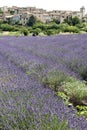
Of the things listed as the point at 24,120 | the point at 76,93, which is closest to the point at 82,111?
the point at 76,93

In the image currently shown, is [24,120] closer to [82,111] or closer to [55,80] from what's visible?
[82,111]

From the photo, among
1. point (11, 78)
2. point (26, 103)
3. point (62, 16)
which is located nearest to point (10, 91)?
point (26, 103)

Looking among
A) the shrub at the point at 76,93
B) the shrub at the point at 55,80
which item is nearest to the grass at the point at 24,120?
the shrub at the point at 76,93

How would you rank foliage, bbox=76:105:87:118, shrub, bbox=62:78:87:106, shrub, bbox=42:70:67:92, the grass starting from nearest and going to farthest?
the grass < foliage, bbox=76:105:87:118 < shrub, bbox=62:78:87:106 < shrub, bbox=42:70:67:92

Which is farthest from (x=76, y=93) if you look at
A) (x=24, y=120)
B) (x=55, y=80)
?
(x=24, y=120)

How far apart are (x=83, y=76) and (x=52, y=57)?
1557mm

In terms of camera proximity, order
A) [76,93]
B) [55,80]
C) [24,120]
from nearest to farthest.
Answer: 1. [24,120]
2. [76,93]
3. [55,80]

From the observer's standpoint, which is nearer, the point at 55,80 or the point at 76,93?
the point at 76,93

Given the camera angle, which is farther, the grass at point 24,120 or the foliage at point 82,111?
the foliage at point 82,111

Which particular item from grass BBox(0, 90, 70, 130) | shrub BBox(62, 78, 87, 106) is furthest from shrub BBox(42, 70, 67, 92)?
grass BBox(0, 90, 70, 130)

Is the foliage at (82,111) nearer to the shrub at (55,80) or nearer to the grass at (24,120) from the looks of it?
the grass at (24,120)

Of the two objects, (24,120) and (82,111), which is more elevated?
(24,120)

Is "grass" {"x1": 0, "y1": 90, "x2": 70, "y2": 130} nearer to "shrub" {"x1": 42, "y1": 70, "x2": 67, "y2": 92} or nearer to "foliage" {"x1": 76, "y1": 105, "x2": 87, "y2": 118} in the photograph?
"foliage" {"x1": 76, "y1": 105, "x2": 87, "y2": 118}

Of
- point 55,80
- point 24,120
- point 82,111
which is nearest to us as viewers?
point 24,120
